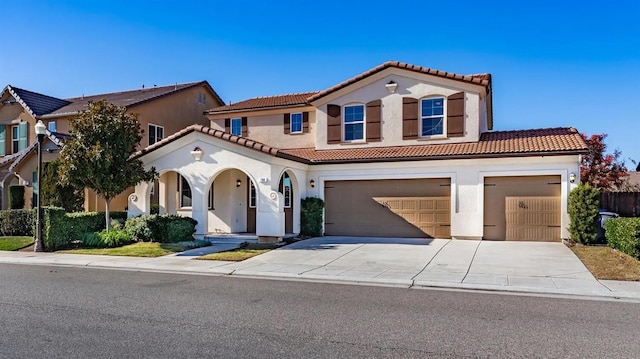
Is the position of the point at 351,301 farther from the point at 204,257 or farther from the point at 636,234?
the point at 636,234

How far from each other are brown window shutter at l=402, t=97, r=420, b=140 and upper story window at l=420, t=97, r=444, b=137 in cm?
29

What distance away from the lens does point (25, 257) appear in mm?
13898

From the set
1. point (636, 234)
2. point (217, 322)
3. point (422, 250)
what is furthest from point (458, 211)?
point (217, 322)

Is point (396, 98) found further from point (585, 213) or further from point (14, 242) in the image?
point (14, 242)

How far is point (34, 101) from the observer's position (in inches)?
1014

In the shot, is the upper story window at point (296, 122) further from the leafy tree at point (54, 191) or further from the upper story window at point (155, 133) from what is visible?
the leafy tree at point (54, 191)

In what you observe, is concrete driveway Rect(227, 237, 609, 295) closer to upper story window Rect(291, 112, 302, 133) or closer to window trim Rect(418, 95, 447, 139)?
window trim Rect(418, 95, 447, 139)

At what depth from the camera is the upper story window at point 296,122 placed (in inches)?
835

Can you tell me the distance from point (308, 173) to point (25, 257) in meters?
10.4

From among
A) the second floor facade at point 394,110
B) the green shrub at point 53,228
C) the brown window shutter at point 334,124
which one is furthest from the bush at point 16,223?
the brown window shutter at point 334,124

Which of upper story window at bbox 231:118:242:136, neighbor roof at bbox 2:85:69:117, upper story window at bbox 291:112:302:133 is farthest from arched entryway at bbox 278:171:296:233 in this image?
neighbor roof at bbox 2:85:69:117

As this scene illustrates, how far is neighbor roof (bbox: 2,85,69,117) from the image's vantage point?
2497 centimetres

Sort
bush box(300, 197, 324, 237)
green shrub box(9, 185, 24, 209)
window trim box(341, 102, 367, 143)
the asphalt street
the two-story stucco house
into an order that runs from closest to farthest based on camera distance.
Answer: the asphalt street
the two-story stucco house
bush box(300, 197, 324, 237)
window trim box(341, 102, 367, 143)
green shrub box(9, 185, 24, 209)

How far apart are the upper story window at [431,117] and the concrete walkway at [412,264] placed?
4808 millimetres
